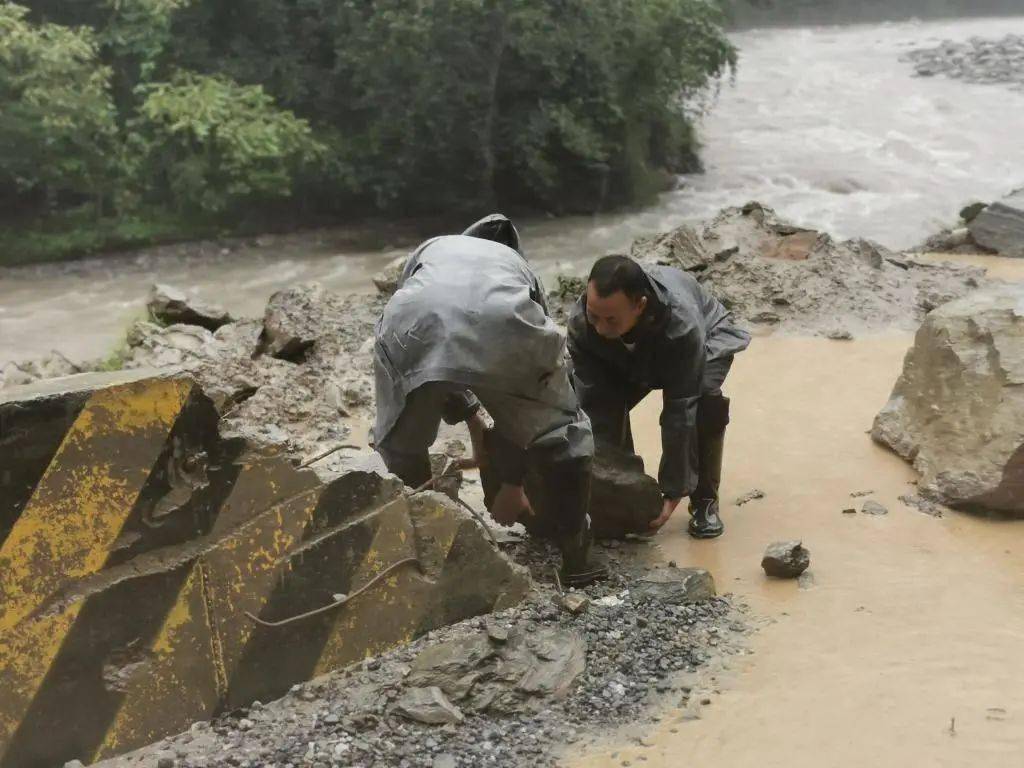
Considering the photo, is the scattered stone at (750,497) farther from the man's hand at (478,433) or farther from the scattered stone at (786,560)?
the man's hand at (478,433)

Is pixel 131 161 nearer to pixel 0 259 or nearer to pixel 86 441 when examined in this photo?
pixel 0 259

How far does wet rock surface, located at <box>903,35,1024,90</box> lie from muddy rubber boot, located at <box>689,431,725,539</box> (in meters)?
18.7

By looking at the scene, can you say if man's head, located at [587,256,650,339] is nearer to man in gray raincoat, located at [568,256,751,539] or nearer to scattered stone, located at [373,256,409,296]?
man in gray raincoat, located at [568,256,751,539]

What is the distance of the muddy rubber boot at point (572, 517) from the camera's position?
3.56 meters

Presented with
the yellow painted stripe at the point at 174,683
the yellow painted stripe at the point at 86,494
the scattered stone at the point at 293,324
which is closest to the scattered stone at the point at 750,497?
the yellow painted stripe at the point at 174,683

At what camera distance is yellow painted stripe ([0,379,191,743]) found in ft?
7.83

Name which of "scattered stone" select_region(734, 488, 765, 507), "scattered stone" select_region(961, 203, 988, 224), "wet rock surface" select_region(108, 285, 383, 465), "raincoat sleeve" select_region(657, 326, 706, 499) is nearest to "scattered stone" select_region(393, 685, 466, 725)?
"raincoat sleeve" select_region(657, 326, 706, 499)

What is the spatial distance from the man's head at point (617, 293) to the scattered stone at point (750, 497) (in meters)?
1.46

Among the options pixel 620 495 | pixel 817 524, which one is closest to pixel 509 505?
pixel 620 495

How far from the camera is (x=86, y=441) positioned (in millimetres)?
2406

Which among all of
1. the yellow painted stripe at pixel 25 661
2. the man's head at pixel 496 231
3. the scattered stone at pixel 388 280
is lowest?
the scattered stone at pixel 388 280

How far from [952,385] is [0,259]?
35.9 feet

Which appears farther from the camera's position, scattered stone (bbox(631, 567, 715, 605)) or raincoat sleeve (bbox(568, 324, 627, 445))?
raincoat sleeve (bbox(568, 324, 627, 445))

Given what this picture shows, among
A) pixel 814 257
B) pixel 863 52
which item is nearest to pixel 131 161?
pixel 814 257
